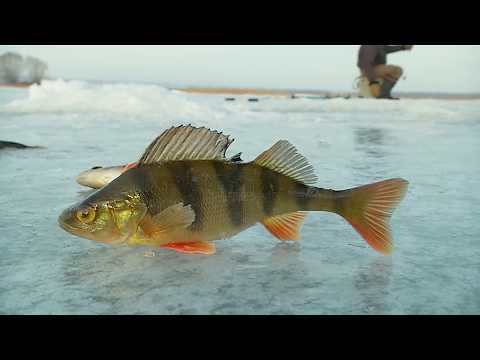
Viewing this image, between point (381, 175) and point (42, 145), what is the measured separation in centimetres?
500

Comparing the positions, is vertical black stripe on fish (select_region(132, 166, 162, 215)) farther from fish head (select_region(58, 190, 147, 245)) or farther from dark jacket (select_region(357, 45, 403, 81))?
dark jacket (select_region(357, 45, 403, 81))

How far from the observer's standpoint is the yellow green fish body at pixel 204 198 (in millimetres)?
2598

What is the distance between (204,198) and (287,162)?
523mm

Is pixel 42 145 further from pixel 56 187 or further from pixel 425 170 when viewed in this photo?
pixel 425 170

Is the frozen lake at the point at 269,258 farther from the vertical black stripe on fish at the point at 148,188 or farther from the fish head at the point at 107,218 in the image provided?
the vertical black stripe on fish at the point at 148,188

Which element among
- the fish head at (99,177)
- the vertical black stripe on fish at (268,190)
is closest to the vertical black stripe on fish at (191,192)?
the vertical black stripe on fish at (268,190)

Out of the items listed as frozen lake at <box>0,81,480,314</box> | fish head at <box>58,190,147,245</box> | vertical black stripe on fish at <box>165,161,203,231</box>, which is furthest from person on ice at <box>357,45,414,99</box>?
fish head at <box>58,190,147,245</box>

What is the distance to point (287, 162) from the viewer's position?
113 inches

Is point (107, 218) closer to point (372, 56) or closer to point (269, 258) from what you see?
point (269, 258)

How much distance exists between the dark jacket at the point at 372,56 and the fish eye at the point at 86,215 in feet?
48.4

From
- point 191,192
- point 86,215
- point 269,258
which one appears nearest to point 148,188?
point 191,192

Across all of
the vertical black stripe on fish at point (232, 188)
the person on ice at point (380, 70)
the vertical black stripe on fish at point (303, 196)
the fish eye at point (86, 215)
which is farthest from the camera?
the person on ice at point (380, 70)

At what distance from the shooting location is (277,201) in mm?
2826

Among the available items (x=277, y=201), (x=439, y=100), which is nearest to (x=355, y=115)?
(x=439, y=100)
